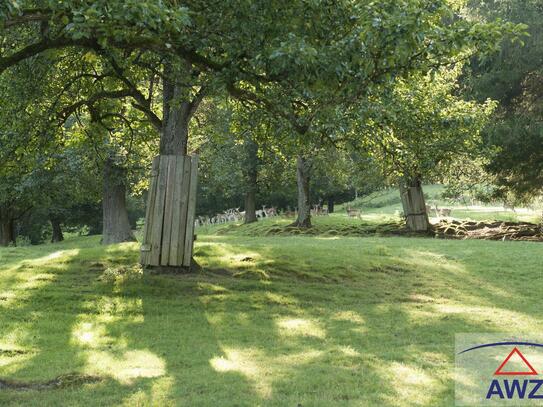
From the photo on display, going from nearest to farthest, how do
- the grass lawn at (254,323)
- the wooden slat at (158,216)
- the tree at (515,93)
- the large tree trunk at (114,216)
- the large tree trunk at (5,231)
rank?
the grass lawn at (254,323), the wooden slat at (158,216), the tree at (515,93), the large tree trunk at (114,216), the large tree trunk at (5,231)

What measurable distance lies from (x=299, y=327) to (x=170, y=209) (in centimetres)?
388

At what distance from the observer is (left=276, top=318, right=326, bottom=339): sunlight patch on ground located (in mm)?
9430

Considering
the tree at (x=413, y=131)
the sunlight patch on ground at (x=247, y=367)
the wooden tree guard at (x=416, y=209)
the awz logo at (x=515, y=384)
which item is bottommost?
the awz logo at (x=515, y=384)

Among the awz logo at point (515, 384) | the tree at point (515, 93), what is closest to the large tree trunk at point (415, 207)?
the tree at point (515, 93)

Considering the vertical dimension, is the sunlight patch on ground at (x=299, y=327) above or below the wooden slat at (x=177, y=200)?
below

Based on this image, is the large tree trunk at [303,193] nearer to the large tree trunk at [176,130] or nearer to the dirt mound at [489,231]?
the dirt mound at [489,231]

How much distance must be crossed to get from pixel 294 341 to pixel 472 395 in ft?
11.5

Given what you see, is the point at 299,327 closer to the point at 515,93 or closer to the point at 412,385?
the point at 412,385

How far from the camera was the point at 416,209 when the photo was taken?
26.7 metres

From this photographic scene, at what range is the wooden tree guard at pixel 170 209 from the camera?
12.0 m

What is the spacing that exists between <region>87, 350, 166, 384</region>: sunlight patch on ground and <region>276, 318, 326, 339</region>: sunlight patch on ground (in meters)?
2.40

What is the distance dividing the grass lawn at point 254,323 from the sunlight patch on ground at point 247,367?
2 cm

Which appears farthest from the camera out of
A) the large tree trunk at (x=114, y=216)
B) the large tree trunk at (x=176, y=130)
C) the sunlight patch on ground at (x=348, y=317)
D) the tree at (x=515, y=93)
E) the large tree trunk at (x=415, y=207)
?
the large tree trunk at (x=415, y=207)

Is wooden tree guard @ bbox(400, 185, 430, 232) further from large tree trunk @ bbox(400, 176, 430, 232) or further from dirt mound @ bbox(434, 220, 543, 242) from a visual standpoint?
dirt mound @ bbox(434, 220, 543, 242)
